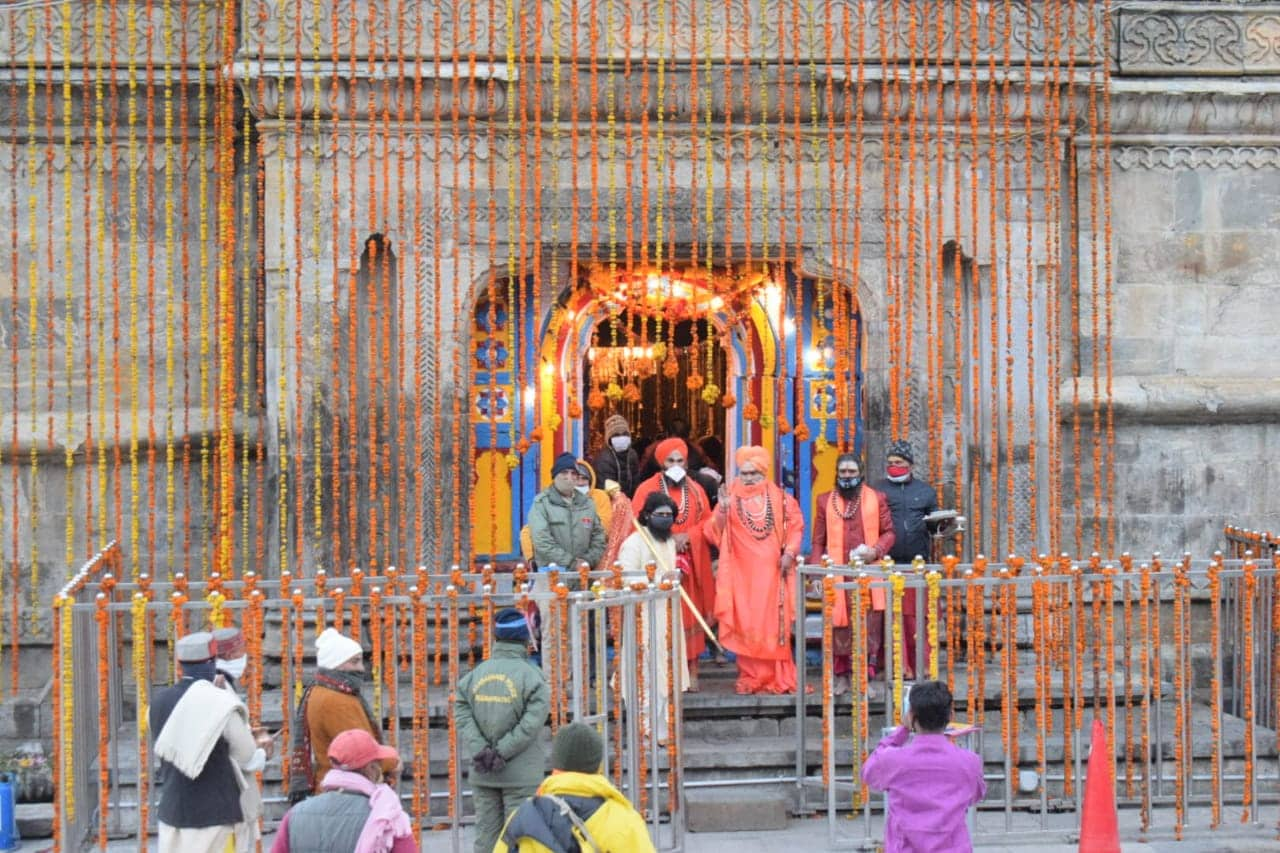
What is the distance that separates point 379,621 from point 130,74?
481cm

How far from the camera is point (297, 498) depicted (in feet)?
41.7

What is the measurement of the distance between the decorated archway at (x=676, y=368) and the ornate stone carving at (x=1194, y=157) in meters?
2.24

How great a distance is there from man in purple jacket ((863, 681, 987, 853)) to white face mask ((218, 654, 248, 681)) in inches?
117

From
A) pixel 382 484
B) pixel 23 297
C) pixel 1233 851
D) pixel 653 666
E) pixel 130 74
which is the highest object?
pixel 130 74

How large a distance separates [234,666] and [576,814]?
8.87 ft

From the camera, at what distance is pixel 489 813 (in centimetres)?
895

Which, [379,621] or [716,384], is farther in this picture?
[716,384]

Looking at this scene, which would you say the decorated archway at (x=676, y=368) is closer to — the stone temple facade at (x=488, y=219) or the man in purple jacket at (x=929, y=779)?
the stone temple facade at (x=488, y=219)

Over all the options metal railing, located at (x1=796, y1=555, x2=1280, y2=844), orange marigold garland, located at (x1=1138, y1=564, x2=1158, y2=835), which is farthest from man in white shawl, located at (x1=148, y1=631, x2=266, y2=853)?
orange marigold garland, located at (x1=1138, y1=564, x2=1158, y2=835)

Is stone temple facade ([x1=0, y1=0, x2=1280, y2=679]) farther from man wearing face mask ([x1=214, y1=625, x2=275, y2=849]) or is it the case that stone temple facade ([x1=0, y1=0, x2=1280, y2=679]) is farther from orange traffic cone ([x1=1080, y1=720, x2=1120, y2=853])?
man wearing face mask ([x1=214, y1=625, x2=275, y2=849])

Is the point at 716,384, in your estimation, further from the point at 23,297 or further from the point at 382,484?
the point at 23,297

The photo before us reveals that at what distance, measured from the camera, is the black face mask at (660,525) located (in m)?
11.5

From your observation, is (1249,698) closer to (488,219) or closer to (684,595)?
(684,595)

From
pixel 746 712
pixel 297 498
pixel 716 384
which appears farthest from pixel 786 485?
pixel 297 498
